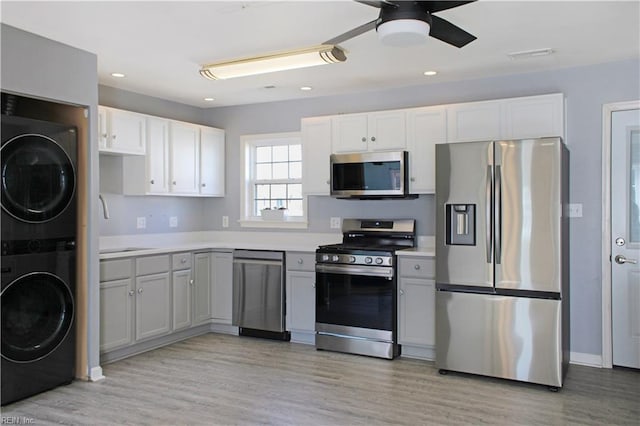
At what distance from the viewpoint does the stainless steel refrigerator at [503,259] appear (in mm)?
3643

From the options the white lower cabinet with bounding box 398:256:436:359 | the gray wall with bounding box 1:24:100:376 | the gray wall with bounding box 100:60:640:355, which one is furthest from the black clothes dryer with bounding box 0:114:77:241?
the white lower cabinet with bounding box 398:256:436:359

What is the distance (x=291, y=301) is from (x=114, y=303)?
155 cm

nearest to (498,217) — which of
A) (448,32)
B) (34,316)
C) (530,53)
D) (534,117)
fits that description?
(534,117)

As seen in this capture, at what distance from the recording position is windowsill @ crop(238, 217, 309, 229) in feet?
18.1

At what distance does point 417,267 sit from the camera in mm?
4336

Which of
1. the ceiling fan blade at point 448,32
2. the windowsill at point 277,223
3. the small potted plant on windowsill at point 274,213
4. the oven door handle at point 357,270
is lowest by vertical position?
the oven door handle at point 357,270

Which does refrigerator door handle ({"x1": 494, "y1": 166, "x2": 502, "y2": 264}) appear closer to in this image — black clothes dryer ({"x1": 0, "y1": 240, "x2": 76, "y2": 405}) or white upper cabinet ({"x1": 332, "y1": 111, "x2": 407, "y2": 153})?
white upper cabinet ({"x1": 332, "y1": 111, "x2": 407, "y2": 153})

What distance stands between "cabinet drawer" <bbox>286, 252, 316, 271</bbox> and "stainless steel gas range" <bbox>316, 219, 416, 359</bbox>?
0.12 meters

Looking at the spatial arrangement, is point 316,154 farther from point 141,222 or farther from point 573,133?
point 573,133

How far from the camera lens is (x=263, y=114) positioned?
5.75 metres

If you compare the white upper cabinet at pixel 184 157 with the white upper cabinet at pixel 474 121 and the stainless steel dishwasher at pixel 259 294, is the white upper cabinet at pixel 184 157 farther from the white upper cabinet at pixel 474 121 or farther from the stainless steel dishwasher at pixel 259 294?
the white upper cabinet at pixel 474 121

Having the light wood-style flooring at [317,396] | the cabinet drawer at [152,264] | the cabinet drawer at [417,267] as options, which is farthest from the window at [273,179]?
the light wood-style flooring at [317,396]

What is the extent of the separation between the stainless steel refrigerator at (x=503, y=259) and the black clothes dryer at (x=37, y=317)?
2673mm

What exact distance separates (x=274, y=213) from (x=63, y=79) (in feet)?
8.42
